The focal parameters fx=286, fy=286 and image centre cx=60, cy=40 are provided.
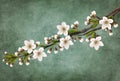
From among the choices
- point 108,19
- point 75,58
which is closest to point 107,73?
point 75,58

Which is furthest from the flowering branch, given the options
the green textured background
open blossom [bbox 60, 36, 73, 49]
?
the green textured background

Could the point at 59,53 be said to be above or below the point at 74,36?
above

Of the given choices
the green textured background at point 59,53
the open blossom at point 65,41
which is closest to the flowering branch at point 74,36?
the open blossom at point 65,41

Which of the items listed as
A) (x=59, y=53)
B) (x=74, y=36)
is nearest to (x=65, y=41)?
(x=74, y=36)

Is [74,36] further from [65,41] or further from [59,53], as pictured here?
[59,53]

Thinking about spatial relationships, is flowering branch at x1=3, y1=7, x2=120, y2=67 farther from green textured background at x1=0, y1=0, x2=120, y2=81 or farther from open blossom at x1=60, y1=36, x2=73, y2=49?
green textured background at x1=0, y1=0, x2=120, y2=81

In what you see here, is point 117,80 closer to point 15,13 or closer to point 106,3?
point 106,3

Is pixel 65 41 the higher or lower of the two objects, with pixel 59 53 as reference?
lower

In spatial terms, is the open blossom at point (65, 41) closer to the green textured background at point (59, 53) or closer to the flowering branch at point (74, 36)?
the flowering branch at point (74, 36)

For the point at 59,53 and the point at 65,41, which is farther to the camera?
the point at 59,53
